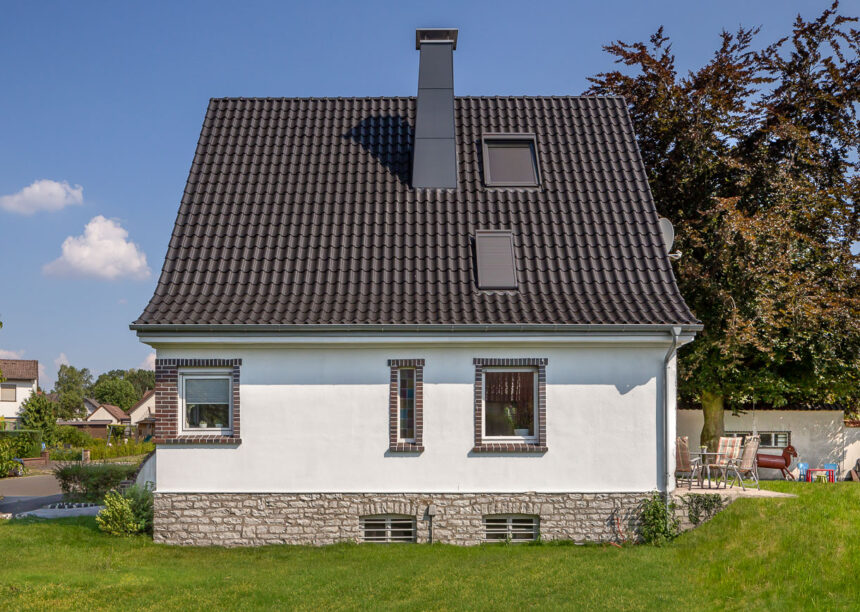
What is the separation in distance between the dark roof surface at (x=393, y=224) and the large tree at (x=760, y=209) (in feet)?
16.6

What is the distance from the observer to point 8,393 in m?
65.1

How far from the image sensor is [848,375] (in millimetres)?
19469

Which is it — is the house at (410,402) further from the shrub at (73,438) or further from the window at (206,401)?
the shrub at (73,438)

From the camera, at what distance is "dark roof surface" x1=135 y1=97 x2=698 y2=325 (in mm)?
13109

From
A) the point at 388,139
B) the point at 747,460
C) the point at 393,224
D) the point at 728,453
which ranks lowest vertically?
the point at 747,460

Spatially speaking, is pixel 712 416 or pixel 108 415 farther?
pixel 108 415

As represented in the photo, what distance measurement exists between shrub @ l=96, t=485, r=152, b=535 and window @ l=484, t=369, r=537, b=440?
19.5 feet

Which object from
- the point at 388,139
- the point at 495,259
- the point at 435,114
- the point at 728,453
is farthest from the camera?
the point at 388,139

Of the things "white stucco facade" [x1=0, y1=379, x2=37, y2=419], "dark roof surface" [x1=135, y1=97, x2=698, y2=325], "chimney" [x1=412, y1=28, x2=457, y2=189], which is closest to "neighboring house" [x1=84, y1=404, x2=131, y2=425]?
"white stucco facade" [x1=0, y1=379, x2=37, y2=419]

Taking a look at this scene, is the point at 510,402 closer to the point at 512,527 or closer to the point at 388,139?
the point at 512,527

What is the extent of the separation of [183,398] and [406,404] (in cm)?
370

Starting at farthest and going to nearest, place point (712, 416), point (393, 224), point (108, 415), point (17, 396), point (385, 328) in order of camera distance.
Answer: point (108, 415)
point (17, 396)
point (712, 416)
point (393, 224)
point (385, 328)

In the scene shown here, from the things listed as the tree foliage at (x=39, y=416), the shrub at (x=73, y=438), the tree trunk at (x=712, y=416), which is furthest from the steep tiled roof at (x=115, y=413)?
the tree trunk at (x=712, y=416)

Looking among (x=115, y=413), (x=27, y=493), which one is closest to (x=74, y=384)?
(x=115, y=413)
